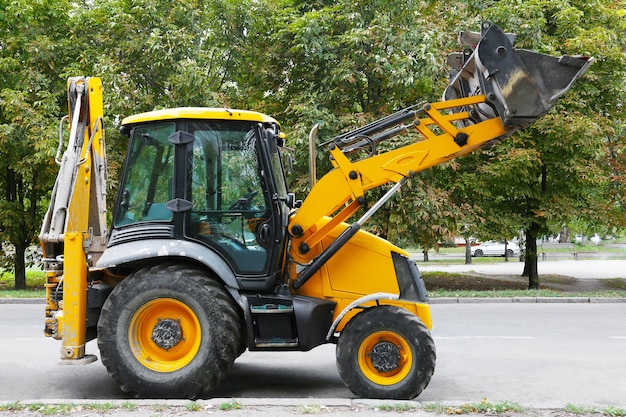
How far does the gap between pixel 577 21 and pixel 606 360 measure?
12.8 metres

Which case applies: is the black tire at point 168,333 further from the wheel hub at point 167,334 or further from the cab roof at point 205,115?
the cab roof at point 205,115

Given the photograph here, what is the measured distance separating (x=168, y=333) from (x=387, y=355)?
6.65 feet

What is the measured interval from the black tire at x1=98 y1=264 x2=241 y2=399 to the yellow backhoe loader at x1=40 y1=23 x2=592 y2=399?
0.01 meters

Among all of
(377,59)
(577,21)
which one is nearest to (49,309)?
(377,59)

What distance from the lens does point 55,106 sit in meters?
17.1

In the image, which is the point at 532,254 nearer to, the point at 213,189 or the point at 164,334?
the point at 213,189

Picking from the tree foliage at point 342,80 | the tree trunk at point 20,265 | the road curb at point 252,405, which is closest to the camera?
the road curb at point 252,405

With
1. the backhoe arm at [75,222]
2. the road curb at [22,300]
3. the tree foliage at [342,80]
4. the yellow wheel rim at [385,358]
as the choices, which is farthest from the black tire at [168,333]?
the road curb at [22,300]

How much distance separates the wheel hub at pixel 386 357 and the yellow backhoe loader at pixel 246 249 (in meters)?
0.01

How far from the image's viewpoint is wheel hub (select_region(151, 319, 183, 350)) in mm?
6234

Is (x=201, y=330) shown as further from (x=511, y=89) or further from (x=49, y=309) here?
(x=511, y=89)

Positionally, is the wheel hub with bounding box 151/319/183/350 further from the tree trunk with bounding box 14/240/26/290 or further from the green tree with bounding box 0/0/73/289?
the tree trunk with bounding box 14/240/26/290

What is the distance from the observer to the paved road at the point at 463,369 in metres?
6.61

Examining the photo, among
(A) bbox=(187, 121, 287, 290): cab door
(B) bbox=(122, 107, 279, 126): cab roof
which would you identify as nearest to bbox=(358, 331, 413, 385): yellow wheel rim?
(A) bbox=(187, 121, 287, 290): cab door
